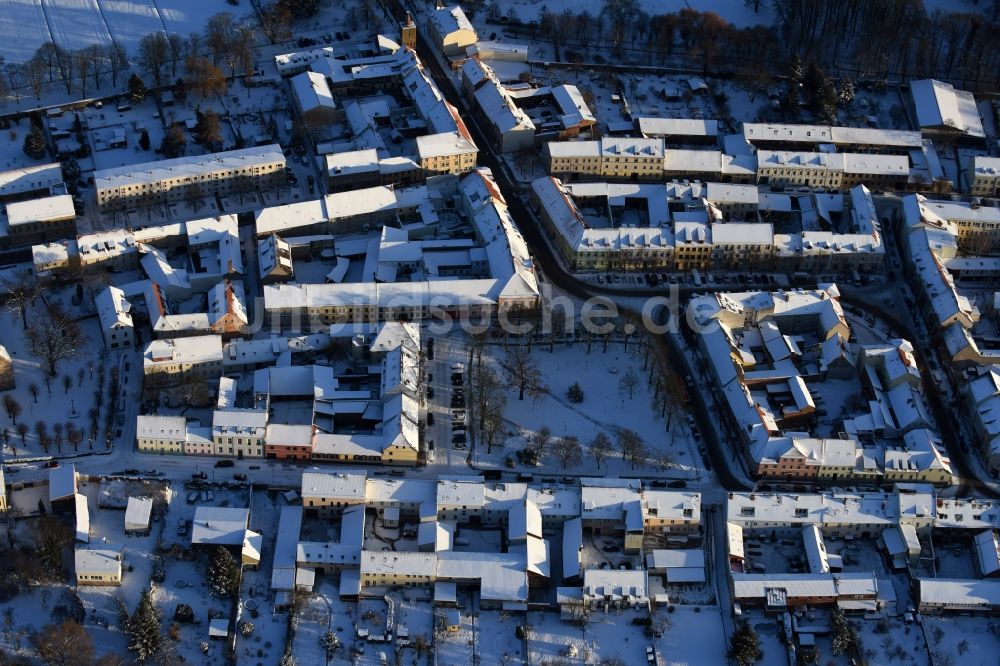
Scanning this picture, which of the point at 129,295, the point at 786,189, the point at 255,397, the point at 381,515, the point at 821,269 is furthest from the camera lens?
the point at 786,189

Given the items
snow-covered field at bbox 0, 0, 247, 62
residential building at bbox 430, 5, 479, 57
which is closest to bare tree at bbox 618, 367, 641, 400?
residential building at bbox 430, 5, 479, 57

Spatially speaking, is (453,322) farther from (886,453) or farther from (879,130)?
(879,130)

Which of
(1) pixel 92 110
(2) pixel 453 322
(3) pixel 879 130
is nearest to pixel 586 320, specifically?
(2) pixel 453 322

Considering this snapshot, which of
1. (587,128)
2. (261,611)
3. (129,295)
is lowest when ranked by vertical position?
(261,611)

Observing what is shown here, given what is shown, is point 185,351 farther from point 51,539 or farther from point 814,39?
point 814,39

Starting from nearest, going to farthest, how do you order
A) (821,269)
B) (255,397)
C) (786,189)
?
1. (255,397)
2. (821,269)
3. (786,189)

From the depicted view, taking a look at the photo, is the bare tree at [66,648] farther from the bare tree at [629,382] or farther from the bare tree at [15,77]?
the bare tree at [15,77]

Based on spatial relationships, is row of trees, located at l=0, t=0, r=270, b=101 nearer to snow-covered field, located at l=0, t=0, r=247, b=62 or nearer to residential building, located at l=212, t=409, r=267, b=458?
snow-covered field, located at l=0, t=0, r=247, b=62
